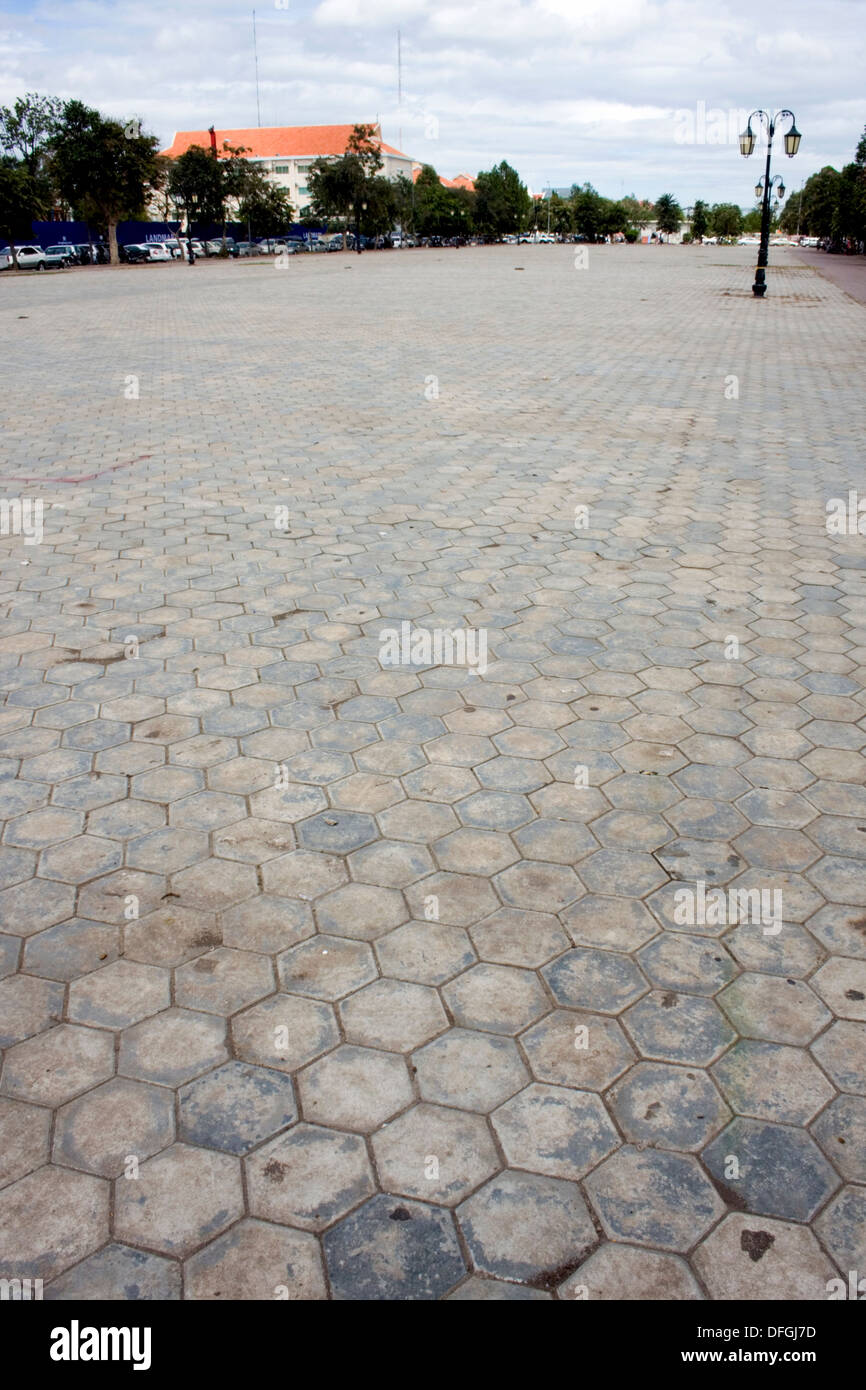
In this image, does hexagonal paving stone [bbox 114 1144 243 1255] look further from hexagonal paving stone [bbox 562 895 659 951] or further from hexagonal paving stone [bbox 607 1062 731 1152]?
hexagonal paving stone [bbox 562 895 659 951]

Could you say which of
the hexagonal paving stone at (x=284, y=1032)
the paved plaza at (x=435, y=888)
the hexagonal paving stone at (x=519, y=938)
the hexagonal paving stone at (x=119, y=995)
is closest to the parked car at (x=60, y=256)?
the paved plaza at (x=435, y=888)

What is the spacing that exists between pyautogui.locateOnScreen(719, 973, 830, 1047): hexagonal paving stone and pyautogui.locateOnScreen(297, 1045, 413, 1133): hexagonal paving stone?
3.31 feet

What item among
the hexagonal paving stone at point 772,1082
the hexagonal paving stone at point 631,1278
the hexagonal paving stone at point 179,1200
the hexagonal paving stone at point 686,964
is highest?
the hexagonal paving stone at point 686,964

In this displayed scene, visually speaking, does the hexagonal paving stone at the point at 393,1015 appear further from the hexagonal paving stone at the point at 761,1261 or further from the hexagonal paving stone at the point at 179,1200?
the hexagonal paving stone at the point at 761,1261

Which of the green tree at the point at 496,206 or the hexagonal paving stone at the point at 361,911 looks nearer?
the hexagonal paving stone at the point at 361,911

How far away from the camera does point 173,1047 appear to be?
2738 millimetres

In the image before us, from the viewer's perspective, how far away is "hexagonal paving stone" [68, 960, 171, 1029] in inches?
112

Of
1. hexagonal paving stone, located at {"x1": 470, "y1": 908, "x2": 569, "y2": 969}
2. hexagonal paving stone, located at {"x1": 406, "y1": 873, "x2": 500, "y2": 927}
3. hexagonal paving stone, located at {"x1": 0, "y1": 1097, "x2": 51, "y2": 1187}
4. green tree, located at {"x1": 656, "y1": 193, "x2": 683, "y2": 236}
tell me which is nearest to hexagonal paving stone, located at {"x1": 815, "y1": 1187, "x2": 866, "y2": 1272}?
hexagonal paving stone, located at {"x1": 470, "y1": 908, "x2": 569, "y2": 969}

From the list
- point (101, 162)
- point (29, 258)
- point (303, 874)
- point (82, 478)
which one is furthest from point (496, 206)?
point (303, 874)

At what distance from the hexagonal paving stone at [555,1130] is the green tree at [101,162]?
2341 inches

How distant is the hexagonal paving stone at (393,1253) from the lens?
2.11 m

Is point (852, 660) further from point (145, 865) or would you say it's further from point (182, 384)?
point (182, 384)

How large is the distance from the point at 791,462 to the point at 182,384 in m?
8.61

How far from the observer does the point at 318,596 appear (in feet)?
19.3
